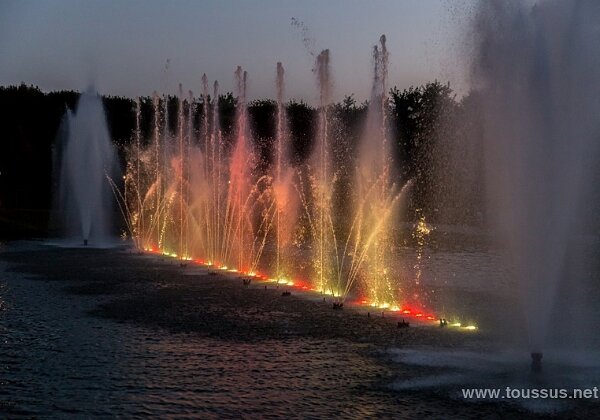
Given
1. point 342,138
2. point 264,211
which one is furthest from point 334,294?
point 342,138

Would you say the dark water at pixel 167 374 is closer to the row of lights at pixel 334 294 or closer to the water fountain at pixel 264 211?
the row of lights at pixel 334 294

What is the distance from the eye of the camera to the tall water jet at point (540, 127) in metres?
12.0

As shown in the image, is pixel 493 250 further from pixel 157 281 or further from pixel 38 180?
pixel 38 180

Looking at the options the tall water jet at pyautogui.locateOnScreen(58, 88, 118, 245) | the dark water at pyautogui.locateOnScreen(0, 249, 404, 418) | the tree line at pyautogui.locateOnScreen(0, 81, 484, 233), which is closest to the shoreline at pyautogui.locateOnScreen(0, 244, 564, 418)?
the dark water at pyautogui.locateOnScreen(0, 249, 404, 418)

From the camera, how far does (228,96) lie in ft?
269

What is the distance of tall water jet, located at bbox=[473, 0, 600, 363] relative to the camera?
39.5ft

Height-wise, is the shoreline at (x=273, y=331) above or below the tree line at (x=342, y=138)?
below

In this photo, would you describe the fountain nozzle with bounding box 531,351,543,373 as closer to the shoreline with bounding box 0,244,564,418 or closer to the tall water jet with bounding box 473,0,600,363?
the tall water jet with bounding box 473,0,600,363

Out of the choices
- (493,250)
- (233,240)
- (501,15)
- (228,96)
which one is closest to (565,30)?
(501,15)

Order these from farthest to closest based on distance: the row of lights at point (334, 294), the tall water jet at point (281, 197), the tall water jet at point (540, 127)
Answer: the tall water jet at point (281, 197)
the row of lights at point (334, 294)
the tall water jet at point (540, 127)

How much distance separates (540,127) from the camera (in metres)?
12.3

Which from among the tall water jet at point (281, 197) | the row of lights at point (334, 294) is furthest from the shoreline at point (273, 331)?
the tall water jet at point (281, 197)

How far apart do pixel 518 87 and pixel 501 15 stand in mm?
1703

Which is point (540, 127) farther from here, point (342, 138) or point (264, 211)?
point (342, 138)
